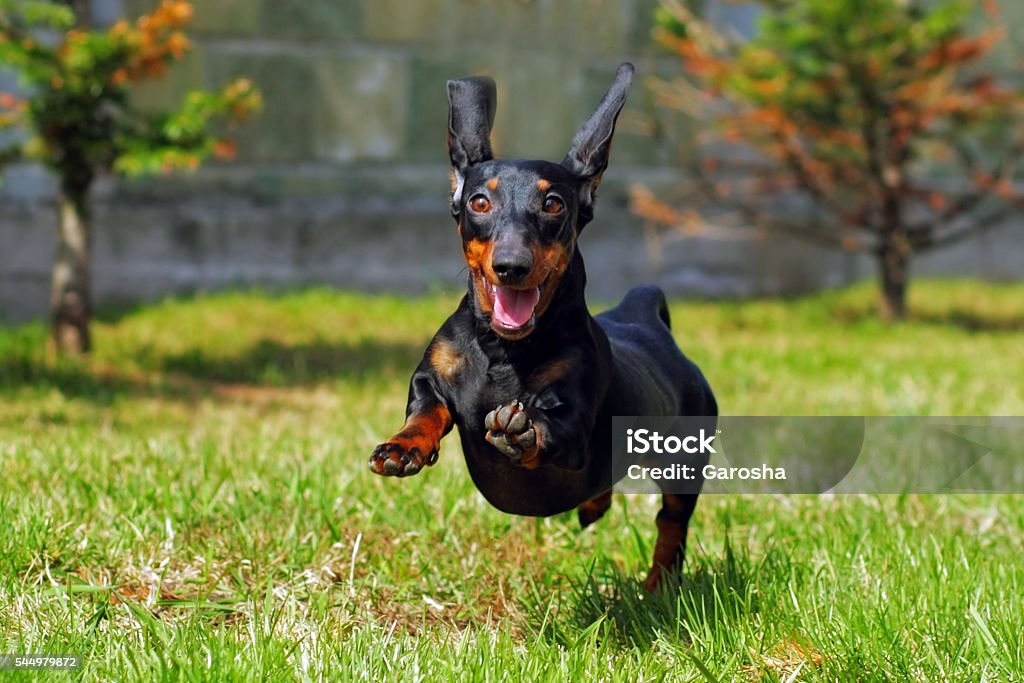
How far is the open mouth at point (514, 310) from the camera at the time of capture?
2.52m

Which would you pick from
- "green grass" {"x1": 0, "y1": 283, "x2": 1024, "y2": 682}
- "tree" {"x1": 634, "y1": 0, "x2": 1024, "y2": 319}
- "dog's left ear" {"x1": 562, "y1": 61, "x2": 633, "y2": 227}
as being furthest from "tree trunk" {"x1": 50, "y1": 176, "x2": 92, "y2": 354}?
"dog's left ear" {"x1": 562, "y1": 61, "x2": 633, "y2": 227}

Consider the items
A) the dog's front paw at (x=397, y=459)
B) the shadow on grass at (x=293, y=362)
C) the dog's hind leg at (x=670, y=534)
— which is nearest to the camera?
the dog's front paw at (x=397, y=459)

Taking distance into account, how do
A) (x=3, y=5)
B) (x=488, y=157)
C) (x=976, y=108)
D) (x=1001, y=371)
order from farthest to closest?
(x=976, y=108) < (x=1001, y=371) < (x=3, y=5) < (x=488, y=157)

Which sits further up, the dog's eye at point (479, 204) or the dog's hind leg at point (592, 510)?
the dog's eye at point (479, 204)

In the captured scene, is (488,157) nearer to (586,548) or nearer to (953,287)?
(586,548)

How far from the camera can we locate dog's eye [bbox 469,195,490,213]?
2.59 meters

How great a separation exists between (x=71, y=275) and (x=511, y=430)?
18.8 feet

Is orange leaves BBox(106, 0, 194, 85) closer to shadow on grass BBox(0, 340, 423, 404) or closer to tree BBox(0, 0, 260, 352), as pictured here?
tree BBox(0, 0, 260, 352)

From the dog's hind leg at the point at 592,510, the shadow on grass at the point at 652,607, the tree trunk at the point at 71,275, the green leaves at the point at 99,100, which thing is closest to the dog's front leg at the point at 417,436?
the shadow on grass at the point at 652,607

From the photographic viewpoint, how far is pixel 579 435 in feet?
8.50

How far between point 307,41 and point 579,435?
7779 millimetres

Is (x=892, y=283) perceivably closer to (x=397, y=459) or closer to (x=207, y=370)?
(x=207, y=370)

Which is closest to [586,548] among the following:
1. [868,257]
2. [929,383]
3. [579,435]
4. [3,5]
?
[579,435]

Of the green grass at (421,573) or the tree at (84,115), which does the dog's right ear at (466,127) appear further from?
the tree at (84,115)
